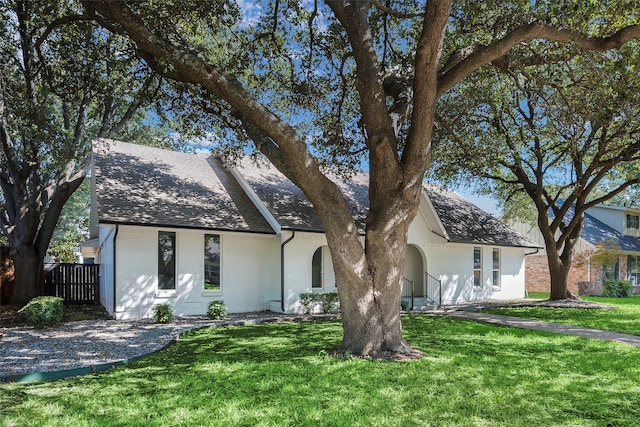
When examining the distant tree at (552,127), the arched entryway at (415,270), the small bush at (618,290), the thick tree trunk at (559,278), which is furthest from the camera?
the small bush at (618,290)

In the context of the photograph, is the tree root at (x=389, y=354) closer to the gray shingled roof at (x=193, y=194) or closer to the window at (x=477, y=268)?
the gray shingled roof at (x=193, y=194)

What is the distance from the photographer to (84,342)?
986 cm

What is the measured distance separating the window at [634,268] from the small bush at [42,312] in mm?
34574

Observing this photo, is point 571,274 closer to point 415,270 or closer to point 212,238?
point 415,270

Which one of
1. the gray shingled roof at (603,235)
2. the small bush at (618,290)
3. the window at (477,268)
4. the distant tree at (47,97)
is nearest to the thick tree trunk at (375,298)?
the distant tree at (47,97)

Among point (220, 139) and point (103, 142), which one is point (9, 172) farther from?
point (220, 139)

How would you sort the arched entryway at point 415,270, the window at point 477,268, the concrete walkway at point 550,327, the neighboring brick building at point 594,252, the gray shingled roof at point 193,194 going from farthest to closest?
the neighboring brick building at point 594,252 → the window at point 477,268 → the arched entryway at point 415,270 → the gray shingled roof at point 193,194 → the concrete walkway at point 550,327

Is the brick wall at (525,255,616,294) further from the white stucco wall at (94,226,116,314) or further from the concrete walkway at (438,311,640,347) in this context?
the white stucco wall at (94,226,116,314)

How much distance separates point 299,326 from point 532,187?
13.3 meters

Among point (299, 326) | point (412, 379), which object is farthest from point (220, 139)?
point (412, 379)

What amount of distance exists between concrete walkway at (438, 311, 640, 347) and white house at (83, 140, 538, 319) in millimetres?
5045

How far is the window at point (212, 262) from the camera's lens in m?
15.0

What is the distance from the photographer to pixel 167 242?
14.3 metres

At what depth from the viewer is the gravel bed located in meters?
7.86
